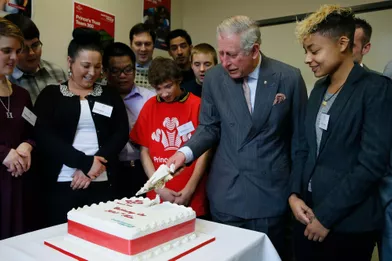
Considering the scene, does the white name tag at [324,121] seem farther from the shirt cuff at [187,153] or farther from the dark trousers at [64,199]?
the dark trousers at [64,199]

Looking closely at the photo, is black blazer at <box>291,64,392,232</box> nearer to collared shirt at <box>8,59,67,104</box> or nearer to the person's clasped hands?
the person's clasped hands

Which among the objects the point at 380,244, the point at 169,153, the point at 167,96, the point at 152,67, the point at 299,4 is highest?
the point at 299,4

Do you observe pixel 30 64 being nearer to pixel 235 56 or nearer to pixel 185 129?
pixel 185 129

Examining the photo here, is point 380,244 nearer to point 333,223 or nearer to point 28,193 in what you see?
point 333,223

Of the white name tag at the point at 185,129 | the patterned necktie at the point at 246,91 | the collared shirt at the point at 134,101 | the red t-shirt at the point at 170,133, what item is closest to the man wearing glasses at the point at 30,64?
the collared shirt at the point at 134,101

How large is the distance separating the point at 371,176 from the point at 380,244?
342 mm

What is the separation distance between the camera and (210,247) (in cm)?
115

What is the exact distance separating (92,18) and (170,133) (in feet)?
5.12

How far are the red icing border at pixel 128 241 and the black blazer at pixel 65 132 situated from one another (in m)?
0.66

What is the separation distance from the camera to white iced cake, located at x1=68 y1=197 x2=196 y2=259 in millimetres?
1010

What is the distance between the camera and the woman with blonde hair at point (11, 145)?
5.38 feet

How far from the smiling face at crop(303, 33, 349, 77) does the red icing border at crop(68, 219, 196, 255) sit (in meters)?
0.80

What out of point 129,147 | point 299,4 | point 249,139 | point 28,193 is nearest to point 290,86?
point 249,139

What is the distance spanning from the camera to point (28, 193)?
179 cm
